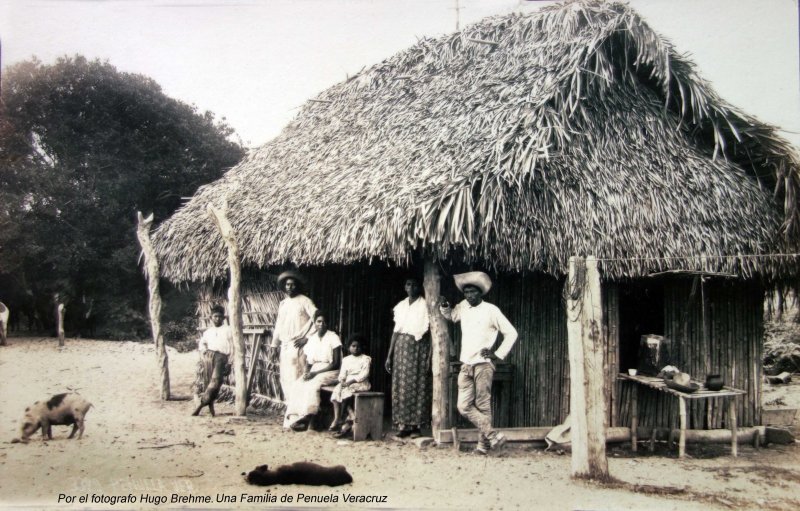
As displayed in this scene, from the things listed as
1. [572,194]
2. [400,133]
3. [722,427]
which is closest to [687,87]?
[572,194]

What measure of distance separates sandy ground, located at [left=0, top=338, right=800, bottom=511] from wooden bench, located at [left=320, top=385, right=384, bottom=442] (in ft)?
0.59

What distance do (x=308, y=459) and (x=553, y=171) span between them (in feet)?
12.6

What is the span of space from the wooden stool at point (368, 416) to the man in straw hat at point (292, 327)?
4.34 feet

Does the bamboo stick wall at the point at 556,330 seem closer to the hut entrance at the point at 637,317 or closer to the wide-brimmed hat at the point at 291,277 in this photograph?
the wide-brimmed hat at the point at 291,277

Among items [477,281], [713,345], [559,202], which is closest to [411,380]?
[477,281]

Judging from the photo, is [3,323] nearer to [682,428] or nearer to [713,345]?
[682,428]

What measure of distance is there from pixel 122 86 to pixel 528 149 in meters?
6.10

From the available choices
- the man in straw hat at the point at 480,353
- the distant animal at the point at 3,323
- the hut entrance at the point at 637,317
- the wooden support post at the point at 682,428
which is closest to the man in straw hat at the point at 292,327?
the man in straw hat at the point at 480,353

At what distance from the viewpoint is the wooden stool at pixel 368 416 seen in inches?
A: 263

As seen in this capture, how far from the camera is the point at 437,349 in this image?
657 centimetres

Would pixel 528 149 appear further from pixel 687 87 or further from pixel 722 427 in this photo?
pixel 722 427

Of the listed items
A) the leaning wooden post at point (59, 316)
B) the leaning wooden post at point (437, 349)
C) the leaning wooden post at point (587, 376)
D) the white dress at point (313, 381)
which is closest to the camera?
the leaning wooden post at point (587, 376)

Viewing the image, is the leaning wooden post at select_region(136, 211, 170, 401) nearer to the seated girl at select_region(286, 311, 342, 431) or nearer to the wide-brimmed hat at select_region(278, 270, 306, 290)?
the wide-brimmed hat at select_region(278, 270, 306, 290)

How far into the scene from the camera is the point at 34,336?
785 centimetres
